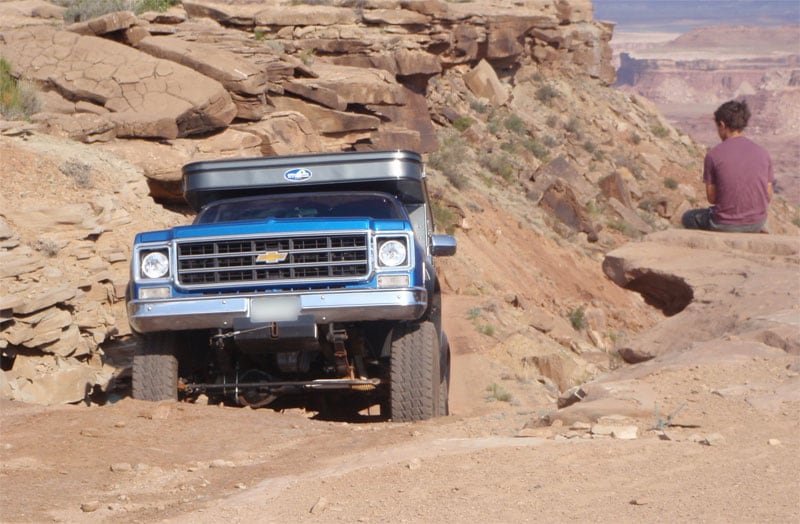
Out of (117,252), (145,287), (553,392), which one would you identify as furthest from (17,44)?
(145,287)

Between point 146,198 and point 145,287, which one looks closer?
point 145,287

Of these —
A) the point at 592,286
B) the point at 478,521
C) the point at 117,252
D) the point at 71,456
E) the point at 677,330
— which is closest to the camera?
the point at 478,521

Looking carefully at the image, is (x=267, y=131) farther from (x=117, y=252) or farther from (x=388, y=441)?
(x=388, y=441)

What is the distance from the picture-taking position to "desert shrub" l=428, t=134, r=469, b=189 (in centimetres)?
2814

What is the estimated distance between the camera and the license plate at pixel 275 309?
807cm

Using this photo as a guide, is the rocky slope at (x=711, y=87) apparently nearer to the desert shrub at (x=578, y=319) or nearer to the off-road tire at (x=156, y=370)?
the desert shrub at (x=578, y=319)

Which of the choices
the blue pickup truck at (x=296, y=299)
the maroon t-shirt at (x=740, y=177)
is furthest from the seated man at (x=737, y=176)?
the blue pickup truck at (x=296, y=299)

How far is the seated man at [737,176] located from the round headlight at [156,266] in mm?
4517

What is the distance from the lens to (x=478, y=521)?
5203 mm

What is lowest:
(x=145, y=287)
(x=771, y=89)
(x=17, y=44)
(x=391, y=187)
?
(x=145, y=287)

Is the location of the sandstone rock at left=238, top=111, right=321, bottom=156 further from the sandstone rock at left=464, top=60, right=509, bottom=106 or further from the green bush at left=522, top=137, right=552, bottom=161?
the sandstone rock at left=464, top=60, right=509, bottom=106

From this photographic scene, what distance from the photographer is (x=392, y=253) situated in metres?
8.26

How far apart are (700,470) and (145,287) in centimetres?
412

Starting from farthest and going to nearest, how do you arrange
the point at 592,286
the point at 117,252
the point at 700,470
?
1. the point at 592,286
2. the point at 117,252
3. the point at 700,470
